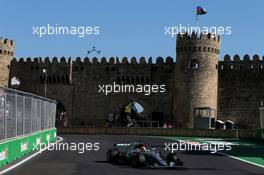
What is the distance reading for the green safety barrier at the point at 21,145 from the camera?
14367 mm

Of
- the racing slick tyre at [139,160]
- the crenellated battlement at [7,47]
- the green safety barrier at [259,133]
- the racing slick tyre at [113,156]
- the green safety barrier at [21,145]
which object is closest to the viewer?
the racing slick tyre at [139,160]

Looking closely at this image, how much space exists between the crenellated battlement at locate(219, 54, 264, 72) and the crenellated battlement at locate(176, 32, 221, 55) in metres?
1.79

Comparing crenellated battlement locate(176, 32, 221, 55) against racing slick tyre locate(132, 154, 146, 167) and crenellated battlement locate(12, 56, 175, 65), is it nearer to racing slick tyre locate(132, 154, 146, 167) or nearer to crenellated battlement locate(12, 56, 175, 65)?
crenellated battlement locate(12, 56, 175, 65)

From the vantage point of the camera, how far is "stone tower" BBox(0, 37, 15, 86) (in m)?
50.7

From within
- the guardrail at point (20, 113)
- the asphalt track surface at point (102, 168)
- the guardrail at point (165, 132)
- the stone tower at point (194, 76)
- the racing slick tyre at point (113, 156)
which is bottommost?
the guardrail at point (165, 132)

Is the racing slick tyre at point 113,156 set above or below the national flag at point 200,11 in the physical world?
below

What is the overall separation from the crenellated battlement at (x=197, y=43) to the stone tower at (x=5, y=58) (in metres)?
15.6

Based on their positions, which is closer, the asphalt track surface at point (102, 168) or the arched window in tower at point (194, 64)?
the asphalt track surface at point (102, 168)

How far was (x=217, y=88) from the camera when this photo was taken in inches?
1916

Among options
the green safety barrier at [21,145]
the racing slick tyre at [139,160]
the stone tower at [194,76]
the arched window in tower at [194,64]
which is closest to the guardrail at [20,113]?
the green safety barrier at [21,145]

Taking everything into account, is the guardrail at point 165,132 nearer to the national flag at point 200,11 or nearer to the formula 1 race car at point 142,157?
the national flag at point 200,11

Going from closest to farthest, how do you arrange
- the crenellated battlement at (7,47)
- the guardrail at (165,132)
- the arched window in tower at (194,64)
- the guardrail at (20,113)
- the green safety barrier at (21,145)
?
the green safety barrier at (21,145), the guardrail at (20,113), the guardrail at (165,132), the arched window in tower at (194,64), the crenellated battlement at (7,47)

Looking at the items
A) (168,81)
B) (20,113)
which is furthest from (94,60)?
(20,113)

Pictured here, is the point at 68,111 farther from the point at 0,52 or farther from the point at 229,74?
the point at 229,74
